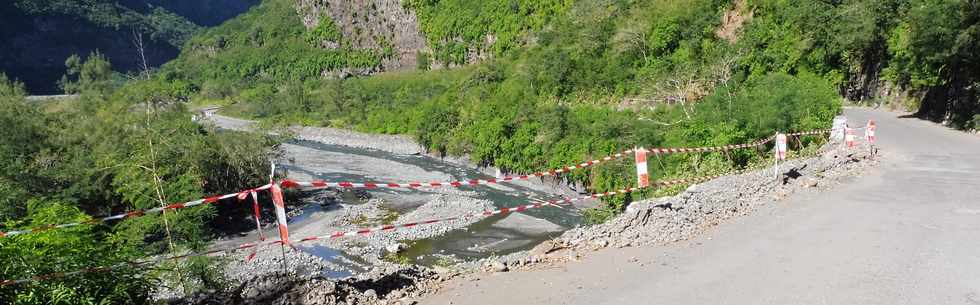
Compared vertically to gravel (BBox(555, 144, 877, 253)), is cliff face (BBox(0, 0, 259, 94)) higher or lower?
higher

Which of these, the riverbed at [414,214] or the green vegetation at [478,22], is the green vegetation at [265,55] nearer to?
the green vegetation at [478,22]

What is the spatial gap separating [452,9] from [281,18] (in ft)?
207

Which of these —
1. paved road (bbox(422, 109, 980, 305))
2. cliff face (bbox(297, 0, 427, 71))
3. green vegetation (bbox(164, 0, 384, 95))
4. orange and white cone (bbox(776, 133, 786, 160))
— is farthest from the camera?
green vegetation (bbox(164, 0, 384, 95))

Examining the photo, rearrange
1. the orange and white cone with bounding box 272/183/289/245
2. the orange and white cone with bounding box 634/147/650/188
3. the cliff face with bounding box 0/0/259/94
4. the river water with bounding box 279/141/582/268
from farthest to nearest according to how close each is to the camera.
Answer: the cliff face with bounding box 0/0/259/94, the river water with bounding box 279/141/582/268, the orange and white cone with bounding box 634/147/650/188, the orange and white cone with bounding box 272/183/289/245

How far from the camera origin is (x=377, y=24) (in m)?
111

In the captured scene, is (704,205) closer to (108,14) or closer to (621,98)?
(621,98)

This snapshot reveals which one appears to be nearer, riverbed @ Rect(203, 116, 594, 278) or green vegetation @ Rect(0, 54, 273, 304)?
green vegetation @ Rect(0, 54, 273, 304)

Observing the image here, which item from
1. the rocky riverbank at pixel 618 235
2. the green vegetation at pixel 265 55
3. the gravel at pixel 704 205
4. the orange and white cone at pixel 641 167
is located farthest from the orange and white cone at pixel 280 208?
the green vegetation at pixel 265 55

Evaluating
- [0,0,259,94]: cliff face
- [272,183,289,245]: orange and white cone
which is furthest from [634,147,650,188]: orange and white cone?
[0,0,259,94]: cliff face

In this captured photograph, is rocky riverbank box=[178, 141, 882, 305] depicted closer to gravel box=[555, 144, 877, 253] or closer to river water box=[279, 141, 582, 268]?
gravel box=[555, 144, 877, 253]

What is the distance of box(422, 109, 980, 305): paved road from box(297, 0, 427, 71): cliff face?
91.4 m

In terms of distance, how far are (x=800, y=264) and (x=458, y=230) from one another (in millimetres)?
15649

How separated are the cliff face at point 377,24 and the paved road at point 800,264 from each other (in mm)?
91373

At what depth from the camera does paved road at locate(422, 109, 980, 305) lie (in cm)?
624
